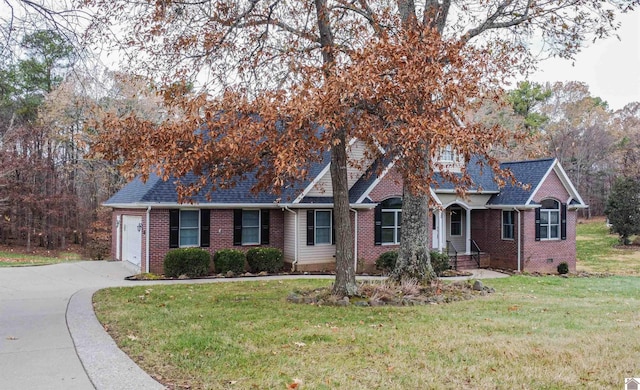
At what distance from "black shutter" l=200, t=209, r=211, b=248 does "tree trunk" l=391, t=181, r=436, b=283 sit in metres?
7.32

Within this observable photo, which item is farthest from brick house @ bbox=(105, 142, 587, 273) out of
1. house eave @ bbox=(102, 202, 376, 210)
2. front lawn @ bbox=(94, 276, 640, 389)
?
front lawn @ bbox=(94, 276, 640, 389)

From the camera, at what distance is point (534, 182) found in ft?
74.2

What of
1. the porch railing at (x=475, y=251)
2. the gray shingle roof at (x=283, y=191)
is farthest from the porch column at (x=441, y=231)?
the porch railing at (x=475, y=251)

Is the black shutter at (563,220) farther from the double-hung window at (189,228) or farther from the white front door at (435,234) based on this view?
the double-hung window at (189,228)

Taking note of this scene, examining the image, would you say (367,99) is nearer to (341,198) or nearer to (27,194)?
(341,198)

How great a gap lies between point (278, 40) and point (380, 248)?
32.4 feet

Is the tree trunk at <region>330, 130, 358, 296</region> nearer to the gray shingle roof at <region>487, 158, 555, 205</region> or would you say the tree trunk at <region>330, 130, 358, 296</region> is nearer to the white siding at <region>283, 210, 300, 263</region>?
the white siding at <region>283, 210, 300, 263</region>

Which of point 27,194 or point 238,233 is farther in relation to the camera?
point 27,194

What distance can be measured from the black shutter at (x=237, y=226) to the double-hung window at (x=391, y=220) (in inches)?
219

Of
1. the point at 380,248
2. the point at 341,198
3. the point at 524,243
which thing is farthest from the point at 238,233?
the point at 524,243

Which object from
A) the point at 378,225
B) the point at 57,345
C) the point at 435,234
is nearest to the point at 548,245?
the point at 435,234

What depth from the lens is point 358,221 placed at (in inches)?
765

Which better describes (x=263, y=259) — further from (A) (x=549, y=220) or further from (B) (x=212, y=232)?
(A) (x=549, y=220)

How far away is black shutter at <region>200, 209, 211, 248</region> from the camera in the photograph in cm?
1802
